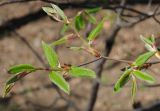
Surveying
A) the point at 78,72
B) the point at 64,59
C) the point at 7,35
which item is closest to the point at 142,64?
the point at 78,72

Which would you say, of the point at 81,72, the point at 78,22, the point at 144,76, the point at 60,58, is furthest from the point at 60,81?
the point at 60,58

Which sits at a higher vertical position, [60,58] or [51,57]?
[51,57]

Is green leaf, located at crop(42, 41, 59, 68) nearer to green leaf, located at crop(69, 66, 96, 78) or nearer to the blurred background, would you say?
green leaf, located at crop(69, 66, 96, 78)

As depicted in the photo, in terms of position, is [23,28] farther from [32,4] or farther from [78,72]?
[78,72]

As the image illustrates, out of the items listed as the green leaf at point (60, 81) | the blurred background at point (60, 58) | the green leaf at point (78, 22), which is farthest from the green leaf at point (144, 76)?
the blurred background at point (60, 58)

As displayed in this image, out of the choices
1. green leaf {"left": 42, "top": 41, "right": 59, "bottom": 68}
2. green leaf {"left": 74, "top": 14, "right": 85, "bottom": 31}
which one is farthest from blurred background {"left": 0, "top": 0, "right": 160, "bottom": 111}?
green leaf {"left": 42, "top": 41, "right": 59, "bottom": 68}

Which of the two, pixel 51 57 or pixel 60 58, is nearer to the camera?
pixel 51 57

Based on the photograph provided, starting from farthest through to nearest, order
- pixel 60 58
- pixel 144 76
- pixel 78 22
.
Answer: pixel 60 58 → pixel 78 22 → pixel 144 76

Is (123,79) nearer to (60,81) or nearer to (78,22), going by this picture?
(60,81)
